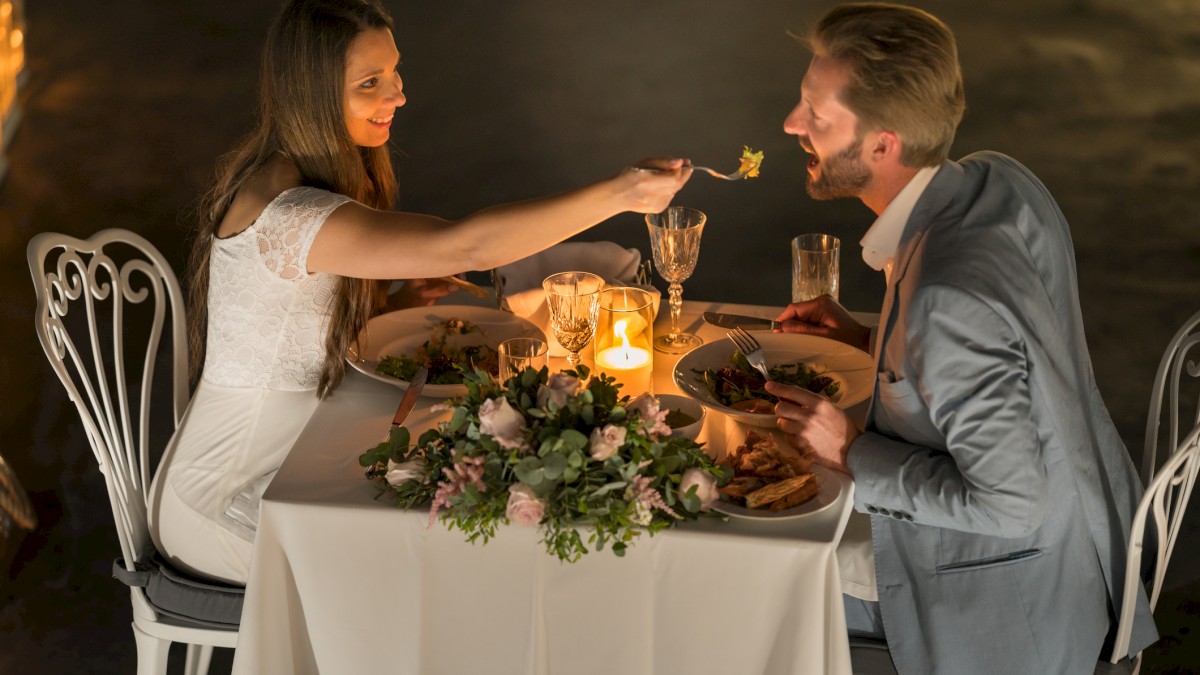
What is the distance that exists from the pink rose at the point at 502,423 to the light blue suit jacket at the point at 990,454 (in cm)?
58

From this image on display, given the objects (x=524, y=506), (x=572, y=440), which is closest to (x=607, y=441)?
(x=572, y=440)

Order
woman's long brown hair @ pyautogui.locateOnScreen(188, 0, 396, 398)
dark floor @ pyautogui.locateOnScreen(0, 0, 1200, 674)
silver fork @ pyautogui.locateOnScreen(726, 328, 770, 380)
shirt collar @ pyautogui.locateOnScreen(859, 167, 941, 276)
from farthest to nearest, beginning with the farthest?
dark floor @ pyautogui.locateOnScreen(0, 0, 1200, 674) → woman's long brown hair @ pyautogui.locateOnScreen(188, 0, 396, 398) → silver fork @ pyautogui.locateOnScreen(726, 328, 770, 380) → shirt collar @ pyautogui.locateOnScreen(859, 167, 941, 276)

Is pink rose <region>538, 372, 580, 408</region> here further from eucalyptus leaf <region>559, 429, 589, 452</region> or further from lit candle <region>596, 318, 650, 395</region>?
lit candle <region>596, 318, 650, 395</region>

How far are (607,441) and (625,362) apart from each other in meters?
0.59

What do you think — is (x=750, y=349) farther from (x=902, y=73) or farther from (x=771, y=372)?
(x=902, y=73)

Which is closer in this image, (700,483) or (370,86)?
(700,483)

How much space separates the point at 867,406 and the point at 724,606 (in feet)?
1.81

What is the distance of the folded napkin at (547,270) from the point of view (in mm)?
2646

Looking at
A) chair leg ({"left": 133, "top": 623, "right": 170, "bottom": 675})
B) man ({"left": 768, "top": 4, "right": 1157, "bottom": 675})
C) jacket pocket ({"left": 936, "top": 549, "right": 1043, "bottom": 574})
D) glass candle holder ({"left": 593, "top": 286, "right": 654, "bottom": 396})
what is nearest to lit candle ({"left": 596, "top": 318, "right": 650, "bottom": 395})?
glass candle holder ({"left": 593, "top": 286, "right": 654, "bottom": 396})

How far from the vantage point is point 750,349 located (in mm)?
2389

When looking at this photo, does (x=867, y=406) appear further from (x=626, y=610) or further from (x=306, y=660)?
(x=306, y=660)

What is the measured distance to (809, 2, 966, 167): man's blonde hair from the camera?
6.80 feet

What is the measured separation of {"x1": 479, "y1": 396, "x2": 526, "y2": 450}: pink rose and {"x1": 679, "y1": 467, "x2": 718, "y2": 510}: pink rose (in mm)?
256

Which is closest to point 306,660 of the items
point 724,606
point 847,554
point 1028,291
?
point 724,606
